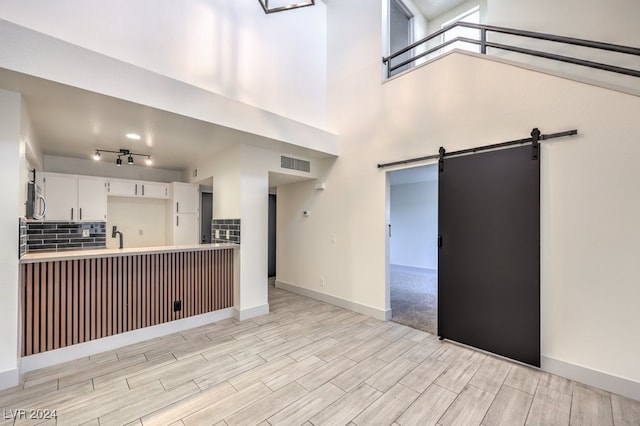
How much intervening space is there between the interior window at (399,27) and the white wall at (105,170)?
5101mm

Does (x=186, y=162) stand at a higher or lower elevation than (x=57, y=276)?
higher

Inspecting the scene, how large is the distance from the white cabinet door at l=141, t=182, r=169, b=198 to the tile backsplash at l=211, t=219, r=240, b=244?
5.29 feet

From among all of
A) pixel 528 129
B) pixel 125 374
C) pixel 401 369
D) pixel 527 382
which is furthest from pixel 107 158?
pixel 527 382

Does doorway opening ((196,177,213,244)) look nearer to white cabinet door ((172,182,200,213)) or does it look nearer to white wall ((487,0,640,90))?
white cabinet door ((172,182,200,213))

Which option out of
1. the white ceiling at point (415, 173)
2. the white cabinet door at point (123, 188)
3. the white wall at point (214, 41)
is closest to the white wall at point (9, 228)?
the white wall at point (214, 41)

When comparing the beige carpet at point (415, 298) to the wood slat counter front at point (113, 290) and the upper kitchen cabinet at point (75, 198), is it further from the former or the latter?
the upper kitchen cabinet at point (75, 198)

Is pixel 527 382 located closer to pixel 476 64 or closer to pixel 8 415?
pixel 476 64

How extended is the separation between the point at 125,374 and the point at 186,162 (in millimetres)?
3684

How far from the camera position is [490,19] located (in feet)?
13.6

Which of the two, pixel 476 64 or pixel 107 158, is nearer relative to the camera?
pixel 476 64

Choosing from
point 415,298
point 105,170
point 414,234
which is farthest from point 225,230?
point 414,234

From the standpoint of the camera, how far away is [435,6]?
5.46 metres

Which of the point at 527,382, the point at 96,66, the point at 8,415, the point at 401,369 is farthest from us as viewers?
the point at 401,369

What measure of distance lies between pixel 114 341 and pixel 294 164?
3.34 metres
